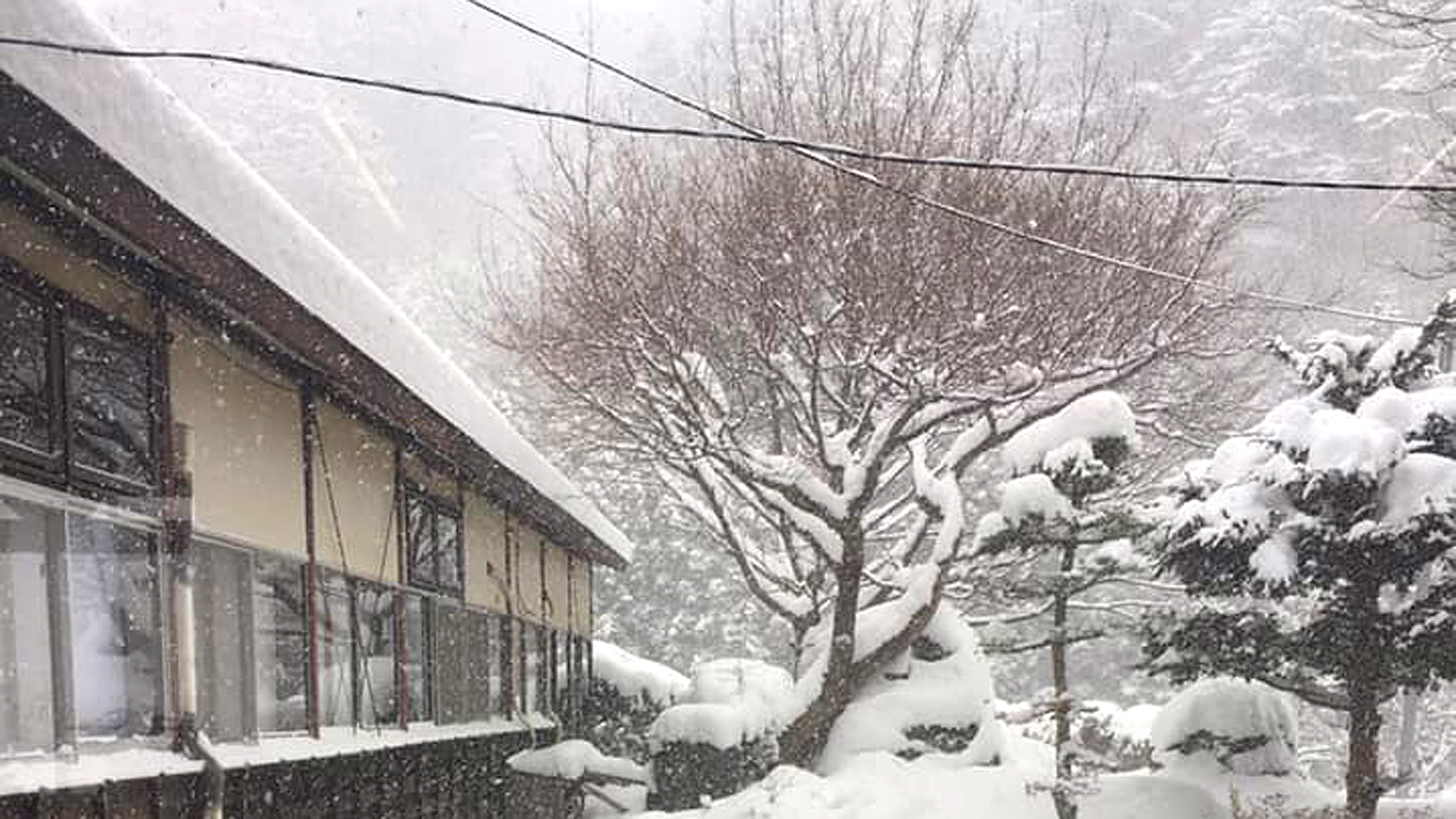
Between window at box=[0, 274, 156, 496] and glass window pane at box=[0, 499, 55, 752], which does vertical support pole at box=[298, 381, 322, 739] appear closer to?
window at box=[0, 274, 156, 496]

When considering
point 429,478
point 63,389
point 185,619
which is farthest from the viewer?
point 429,478

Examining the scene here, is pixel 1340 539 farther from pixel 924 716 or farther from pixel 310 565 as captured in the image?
pixel 924 716

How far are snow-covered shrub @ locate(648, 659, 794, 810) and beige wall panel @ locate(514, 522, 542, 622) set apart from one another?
1.88 m

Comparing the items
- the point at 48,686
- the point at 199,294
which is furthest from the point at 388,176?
the point at 48,686

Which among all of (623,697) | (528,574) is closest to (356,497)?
(528,574)

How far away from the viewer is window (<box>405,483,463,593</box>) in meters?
8.31

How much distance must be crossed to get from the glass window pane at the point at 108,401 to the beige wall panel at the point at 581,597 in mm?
12906

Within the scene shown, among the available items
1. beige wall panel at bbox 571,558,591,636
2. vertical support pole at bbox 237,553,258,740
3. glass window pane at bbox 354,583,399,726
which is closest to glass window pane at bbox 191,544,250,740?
vertical support pole at bbox 237,553,258,740

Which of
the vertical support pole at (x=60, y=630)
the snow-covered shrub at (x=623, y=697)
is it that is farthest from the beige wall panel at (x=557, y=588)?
the vertical support pole at (x=60, y=630)

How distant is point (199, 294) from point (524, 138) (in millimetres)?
13109

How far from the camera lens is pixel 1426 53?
11.8 m

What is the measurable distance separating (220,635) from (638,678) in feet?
48.7

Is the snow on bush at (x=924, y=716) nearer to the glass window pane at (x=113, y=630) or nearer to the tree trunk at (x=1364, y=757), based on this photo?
the tree trunk at (x=1364, y=757)

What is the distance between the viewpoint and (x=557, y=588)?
51.5 feet
